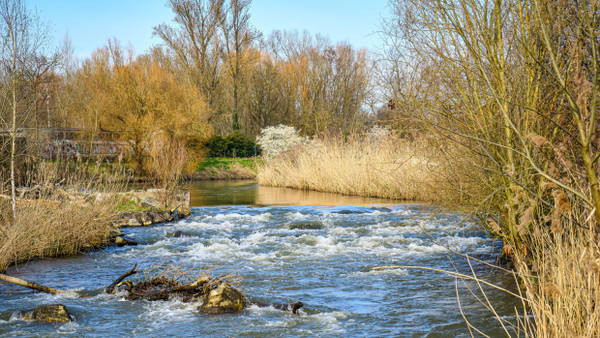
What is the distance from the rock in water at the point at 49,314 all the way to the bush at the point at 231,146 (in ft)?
99.5

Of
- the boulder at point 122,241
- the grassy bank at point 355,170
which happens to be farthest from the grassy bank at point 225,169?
the boulder at point 122,241

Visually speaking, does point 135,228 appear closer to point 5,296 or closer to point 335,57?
point 5,296

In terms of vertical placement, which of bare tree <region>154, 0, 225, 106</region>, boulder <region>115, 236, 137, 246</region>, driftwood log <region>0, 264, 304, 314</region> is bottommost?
driftwood log <region>0, 264, 304, 314</region>

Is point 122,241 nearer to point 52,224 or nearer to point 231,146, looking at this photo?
point 52,224

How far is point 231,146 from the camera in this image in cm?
3738

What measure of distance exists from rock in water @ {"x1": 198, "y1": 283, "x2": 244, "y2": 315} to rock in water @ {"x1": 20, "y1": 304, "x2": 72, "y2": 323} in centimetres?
144

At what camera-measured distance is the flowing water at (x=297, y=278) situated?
237 inches

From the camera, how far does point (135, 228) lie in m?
12.9

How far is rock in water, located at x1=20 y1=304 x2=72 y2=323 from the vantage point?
6.16 m

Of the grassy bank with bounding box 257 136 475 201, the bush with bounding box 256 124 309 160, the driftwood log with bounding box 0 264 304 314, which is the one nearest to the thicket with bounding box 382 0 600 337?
the driftwood log with bounding box 0 264 304 314

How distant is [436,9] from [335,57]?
36127 millimetres

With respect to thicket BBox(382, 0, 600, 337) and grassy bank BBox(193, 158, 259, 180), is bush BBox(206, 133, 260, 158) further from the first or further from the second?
thicket BBox(382, 0, 600, 337)

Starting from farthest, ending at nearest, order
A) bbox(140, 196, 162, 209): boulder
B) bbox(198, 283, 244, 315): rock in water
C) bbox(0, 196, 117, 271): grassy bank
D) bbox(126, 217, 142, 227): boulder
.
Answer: bbox(140, 196, 162, 209): boulder
bbox(126, 217, 142, 227): boulder
bbox(0, 196, 117, 271): grassy bank
bbox(198, 283, 244, 315): rock in water

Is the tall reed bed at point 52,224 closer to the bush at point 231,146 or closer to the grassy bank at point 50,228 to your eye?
the grassy bank at point 50,228
